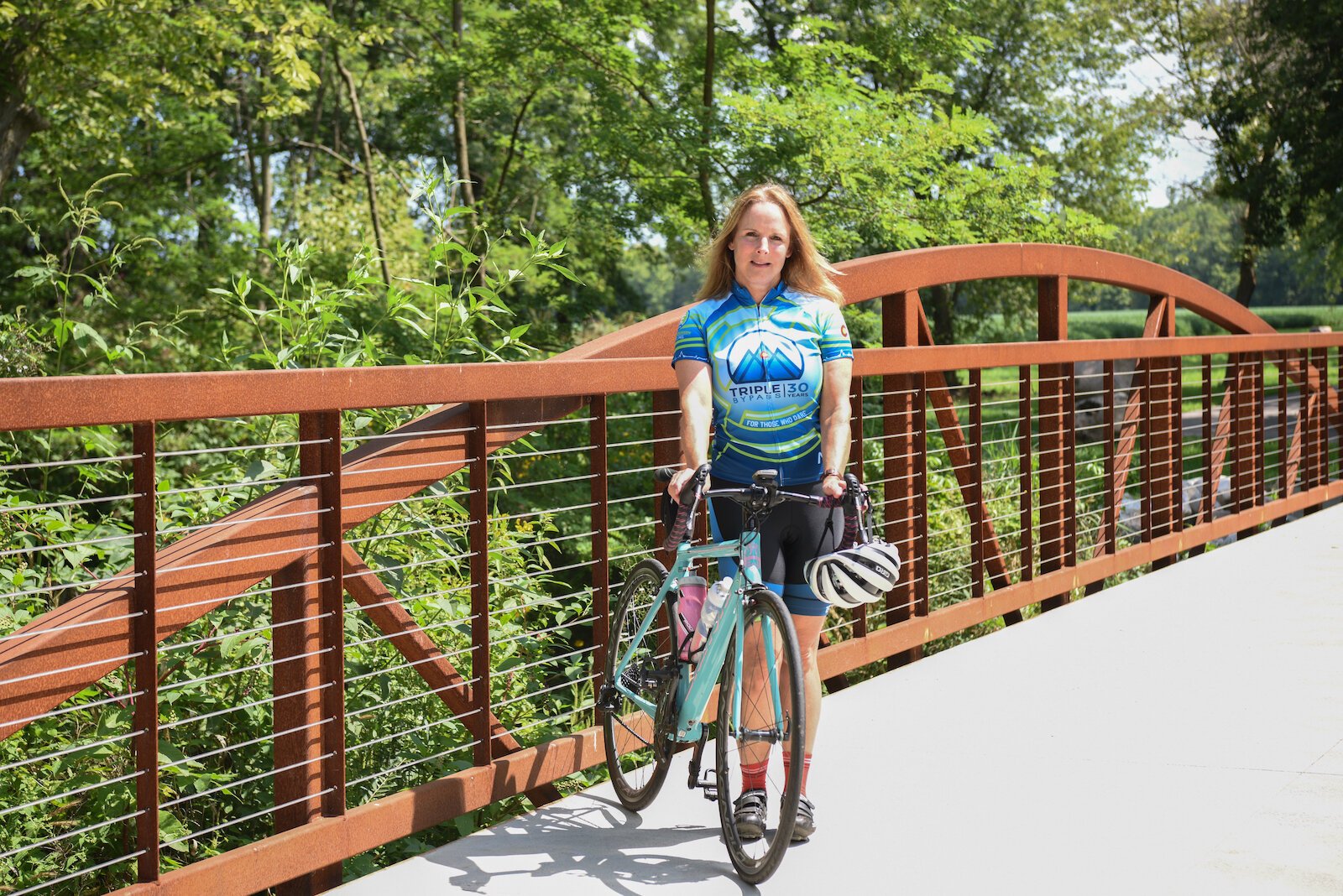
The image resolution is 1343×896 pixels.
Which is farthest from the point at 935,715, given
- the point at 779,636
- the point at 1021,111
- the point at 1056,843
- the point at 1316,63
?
the point at 1316,63

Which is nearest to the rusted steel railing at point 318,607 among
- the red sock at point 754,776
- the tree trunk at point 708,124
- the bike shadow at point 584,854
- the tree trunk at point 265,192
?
the bike shadow at point 584,854

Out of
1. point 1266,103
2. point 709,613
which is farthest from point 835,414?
point 1266,103

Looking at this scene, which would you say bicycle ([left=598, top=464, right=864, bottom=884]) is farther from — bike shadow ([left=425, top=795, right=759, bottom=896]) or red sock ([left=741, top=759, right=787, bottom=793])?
bike shadow ([left=425, top=795, right=759, bottom=896])

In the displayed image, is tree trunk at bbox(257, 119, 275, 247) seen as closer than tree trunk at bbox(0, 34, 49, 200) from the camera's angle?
No

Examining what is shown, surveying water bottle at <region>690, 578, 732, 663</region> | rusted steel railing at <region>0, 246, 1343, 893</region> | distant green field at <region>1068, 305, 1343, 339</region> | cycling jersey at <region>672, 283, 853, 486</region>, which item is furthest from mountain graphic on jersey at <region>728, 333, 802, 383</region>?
distant green field at <region>1068, 305, 1343, 339</region>

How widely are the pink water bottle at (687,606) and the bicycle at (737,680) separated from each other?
0.5 inches

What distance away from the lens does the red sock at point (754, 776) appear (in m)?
3.41

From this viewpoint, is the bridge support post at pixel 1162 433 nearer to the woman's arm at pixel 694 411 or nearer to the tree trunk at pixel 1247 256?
the woman's arm at pixel 694 411

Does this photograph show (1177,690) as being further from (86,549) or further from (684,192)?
(684,192)

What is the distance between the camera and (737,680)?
3.29m

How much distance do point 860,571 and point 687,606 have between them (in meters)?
0.66

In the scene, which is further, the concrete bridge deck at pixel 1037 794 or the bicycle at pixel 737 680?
the concrete bridge deck at pixel 1037 794

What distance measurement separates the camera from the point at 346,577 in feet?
11.4

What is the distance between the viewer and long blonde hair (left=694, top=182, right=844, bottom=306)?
12.0 ft
